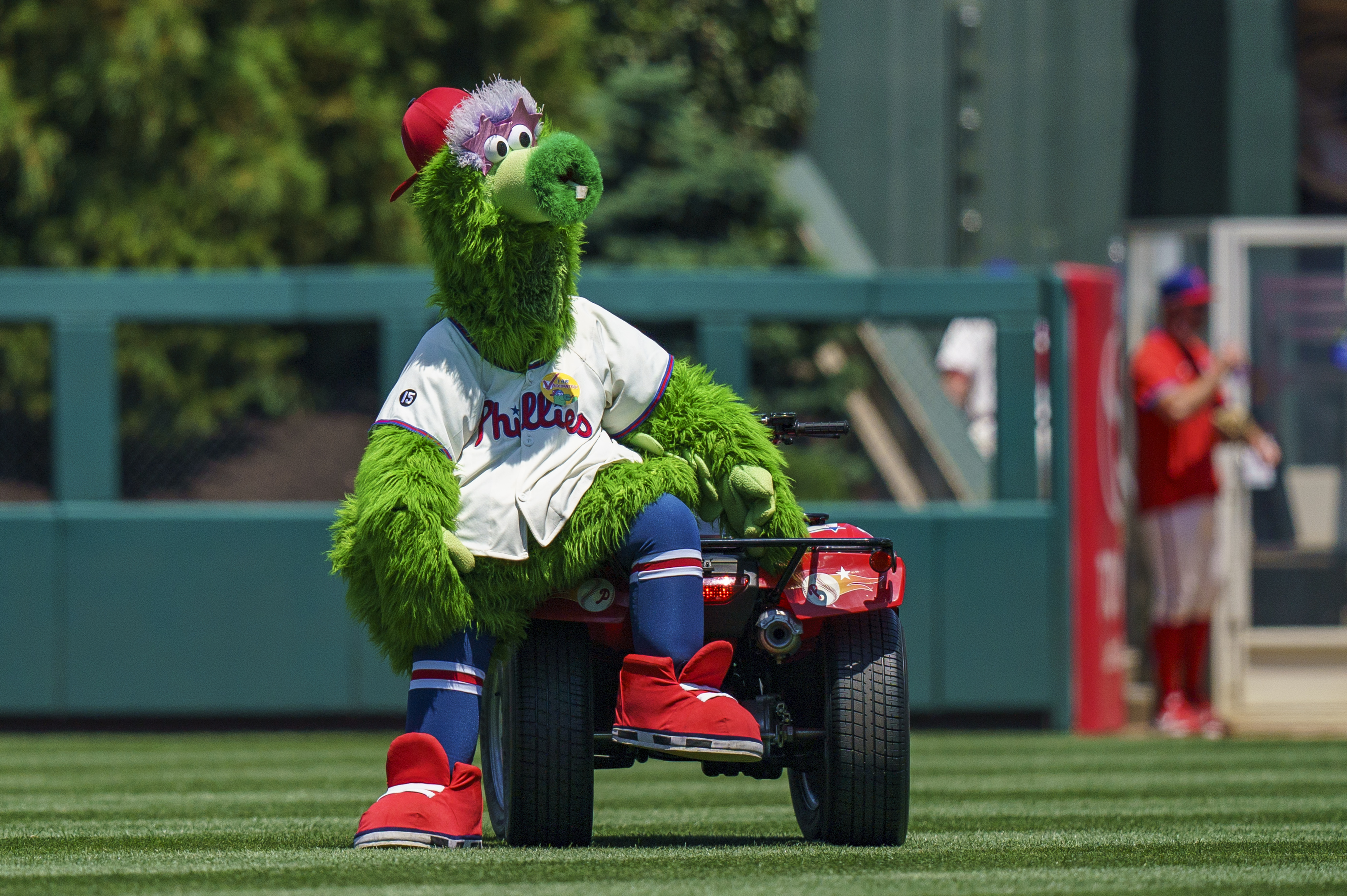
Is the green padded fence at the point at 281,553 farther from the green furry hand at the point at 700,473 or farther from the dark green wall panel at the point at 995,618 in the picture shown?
the green furry hand at the point at 700,473

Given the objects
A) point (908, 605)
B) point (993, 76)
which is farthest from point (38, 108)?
point (993, 76)

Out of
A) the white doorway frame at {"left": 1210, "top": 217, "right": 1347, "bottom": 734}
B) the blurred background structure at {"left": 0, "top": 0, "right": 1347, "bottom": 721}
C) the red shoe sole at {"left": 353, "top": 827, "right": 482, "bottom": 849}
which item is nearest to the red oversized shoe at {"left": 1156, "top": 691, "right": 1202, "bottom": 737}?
the white doorway frame at {"left": 1210, "top": 217, "right": 1347, "bottom": 734}

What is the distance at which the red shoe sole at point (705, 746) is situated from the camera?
4.03 metres

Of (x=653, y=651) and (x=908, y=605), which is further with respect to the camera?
(x=908, y=605)

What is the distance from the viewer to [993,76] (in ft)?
53.8

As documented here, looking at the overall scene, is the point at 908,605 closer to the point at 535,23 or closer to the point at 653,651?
the point at 653,651

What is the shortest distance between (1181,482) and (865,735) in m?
5.44

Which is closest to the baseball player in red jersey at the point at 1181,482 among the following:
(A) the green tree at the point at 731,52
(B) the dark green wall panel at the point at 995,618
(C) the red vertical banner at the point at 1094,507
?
(C) the red vertical banner at the point at 1094,507

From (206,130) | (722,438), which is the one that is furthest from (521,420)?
(206,130)

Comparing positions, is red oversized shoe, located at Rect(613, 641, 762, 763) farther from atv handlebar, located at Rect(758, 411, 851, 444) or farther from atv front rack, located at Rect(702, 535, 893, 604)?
atv handlebar, located at Rect(758, 411, 851, 444)

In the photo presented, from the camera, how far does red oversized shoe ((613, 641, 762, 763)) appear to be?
4039mm

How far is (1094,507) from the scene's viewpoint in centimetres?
918

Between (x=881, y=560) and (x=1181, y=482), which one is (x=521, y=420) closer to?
(x=881, y=560)

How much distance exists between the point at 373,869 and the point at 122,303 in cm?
579
